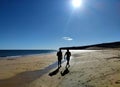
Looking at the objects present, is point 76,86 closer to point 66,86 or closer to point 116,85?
point 66,86

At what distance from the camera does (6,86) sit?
12.0m

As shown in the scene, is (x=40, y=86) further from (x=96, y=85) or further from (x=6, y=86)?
(x=96, y=85)

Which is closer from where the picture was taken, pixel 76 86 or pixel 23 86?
pixel 76 86

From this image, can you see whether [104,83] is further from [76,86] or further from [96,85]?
[76,86]

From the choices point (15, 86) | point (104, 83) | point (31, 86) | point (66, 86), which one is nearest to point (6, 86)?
point (15, 86)

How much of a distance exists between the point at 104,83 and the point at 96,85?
547mm

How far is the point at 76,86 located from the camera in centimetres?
1042

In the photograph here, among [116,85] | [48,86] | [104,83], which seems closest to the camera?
[116,85]

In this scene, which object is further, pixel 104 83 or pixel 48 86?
pixel 48 86

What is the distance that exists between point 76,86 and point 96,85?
4.29ft

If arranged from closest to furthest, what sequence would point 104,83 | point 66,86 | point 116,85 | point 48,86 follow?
1. point 116,85
2. point 104,83
3. point 66,86
4. point 48,86

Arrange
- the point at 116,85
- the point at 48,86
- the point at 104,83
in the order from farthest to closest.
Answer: the point at 48,86, the point at 104,83, the point at 116,85

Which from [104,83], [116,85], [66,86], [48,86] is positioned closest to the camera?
[116,85]

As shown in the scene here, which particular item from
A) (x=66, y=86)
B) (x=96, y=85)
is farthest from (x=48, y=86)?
(x=96, y=85)
